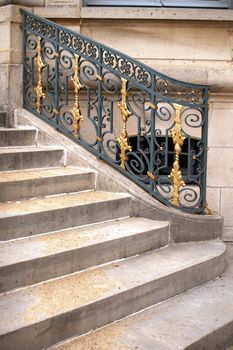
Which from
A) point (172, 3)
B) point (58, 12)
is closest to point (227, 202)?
point (172, 3)

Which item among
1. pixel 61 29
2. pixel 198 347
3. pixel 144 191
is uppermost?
pixel 61 29

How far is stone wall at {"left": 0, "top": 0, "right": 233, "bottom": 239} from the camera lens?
21.6ft

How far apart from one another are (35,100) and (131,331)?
3.30m

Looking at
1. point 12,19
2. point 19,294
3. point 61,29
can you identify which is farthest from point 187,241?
point 12,19

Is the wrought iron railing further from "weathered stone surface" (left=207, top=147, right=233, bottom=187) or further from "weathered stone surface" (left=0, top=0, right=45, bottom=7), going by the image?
"weathered stone surface" (left=0, top=0, right=45, bottom=7)

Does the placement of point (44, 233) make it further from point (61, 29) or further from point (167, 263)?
point (61, 29)

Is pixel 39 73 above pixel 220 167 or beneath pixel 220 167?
above

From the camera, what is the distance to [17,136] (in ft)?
19.1

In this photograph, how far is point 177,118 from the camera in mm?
5297

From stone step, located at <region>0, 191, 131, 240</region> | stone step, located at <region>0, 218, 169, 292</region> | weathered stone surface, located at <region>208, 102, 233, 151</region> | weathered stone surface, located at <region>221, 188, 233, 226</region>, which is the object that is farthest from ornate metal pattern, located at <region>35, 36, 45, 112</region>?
weathered stone surface, located at <region>221, 188, 233, 226</region>

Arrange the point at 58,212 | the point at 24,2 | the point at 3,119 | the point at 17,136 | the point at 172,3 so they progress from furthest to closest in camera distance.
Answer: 1. the point at 172,3
2. the point at 24,2
3. the point at 3,119
4. the point at 17,136
5. the point at 58,212

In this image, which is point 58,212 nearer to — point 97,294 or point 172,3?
point 97,294

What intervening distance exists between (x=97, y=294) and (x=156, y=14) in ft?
12.8

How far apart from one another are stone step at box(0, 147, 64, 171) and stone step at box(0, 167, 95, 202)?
0.29ft
